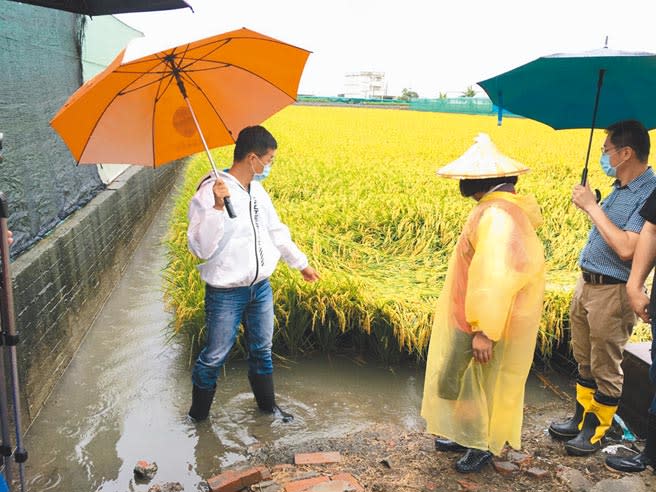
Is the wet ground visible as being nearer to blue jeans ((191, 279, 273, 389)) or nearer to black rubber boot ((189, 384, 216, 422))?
black rubber boot ((189, 384, 216, 422))

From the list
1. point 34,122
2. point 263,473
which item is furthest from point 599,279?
point 34,122

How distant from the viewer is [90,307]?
4.82m

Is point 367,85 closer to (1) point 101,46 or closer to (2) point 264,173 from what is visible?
(1) point 101,46

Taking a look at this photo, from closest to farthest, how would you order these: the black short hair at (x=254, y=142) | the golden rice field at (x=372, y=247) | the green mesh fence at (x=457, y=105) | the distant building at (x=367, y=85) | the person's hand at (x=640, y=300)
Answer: the person's hand at (x=640, y=300) < the black short hair at (x=254, y=142) < the golden rice field at (x=372, y=247) < the green mesh fence at (x=457, y=105) < the distant building at (x=367, y=85)

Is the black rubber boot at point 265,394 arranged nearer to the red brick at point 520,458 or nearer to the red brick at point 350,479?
the red brick at point 350,479

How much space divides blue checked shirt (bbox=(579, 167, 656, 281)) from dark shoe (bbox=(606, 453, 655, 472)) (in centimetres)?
81

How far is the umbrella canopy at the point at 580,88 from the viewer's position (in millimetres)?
2656

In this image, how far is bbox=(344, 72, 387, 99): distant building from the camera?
103 meters

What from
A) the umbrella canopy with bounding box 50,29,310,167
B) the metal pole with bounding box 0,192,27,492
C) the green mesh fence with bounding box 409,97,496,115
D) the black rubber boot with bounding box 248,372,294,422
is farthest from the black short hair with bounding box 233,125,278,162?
the green mesh fence with bounding box 409,97,496,115

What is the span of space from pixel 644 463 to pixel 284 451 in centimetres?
165

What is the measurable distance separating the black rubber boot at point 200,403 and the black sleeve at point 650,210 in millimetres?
2262

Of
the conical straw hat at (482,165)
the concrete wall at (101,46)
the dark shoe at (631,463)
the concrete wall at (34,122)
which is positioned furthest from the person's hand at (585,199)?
A: the concrete wall at (101,46)

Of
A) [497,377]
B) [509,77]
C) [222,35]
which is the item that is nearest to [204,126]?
[222,35]

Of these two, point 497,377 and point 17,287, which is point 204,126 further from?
point 497,377
